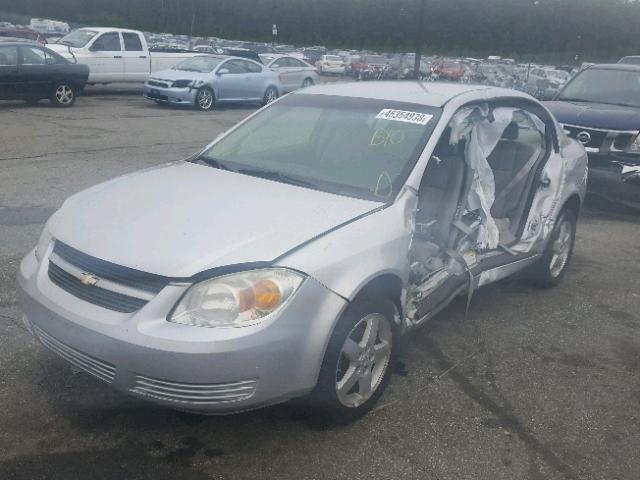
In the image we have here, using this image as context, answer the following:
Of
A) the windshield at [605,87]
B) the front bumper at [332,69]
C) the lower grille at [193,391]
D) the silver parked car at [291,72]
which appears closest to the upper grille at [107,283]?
the lower grille at [193,391]

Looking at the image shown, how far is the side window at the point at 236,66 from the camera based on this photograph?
1888 cm

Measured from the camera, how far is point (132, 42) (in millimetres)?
20016

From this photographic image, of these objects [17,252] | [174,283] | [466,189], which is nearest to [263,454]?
[174,283]

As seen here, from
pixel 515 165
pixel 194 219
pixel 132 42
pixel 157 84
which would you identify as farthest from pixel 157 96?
pixel 194 219

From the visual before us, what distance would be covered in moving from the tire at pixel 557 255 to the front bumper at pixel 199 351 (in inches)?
113

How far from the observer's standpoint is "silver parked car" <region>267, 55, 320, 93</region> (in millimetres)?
23000

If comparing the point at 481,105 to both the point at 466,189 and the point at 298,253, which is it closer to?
the point at 466,189

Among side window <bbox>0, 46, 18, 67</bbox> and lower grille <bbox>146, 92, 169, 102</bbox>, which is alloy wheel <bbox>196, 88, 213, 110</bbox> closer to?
lower grille <bbox>146, 92, 169, 102</bbox>

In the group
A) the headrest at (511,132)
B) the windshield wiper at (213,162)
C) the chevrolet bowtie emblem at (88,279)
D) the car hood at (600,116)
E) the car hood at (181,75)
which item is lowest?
the car hood at (181,75)

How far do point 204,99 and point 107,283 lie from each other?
15715mm

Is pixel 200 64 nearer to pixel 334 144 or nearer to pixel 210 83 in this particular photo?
pixel 210 83

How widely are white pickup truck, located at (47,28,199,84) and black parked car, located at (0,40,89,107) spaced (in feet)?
7.38

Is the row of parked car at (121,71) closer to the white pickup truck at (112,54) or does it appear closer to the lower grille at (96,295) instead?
the white pickup truck at (112,54)

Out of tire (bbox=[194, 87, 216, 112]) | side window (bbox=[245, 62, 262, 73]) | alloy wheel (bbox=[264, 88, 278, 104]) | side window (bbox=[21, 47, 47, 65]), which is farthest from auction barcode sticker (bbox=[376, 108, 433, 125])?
alloy wheel (bbox=[264, 88, 278, 104])
